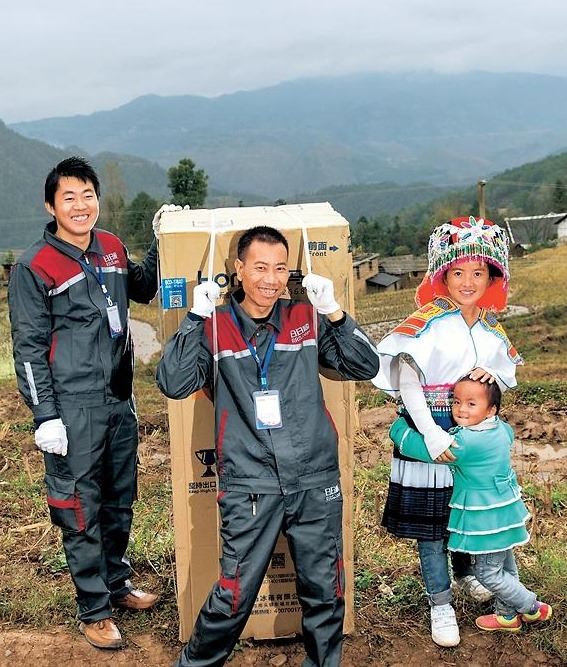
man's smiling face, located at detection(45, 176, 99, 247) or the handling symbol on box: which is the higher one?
man's smiling face, located at detection(45, 176, 99, 247)

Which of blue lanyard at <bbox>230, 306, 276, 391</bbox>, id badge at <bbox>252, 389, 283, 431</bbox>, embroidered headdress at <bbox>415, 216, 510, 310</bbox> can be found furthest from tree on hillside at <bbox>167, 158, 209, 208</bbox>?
id badge at <bbox>252, 389, 283, 431</bbox>

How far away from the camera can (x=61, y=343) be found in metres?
3.44

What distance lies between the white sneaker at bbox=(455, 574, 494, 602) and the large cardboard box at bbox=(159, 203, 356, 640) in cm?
63

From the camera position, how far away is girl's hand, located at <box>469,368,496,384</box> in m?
3.34

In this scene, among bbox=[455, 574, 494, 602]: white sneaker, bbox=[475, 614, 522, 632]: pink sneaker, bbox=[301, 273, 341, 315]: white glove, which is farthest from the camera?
bbox=[455, 574, 494, 602]: white sneaker

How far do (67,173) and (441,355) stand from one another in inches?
71.9

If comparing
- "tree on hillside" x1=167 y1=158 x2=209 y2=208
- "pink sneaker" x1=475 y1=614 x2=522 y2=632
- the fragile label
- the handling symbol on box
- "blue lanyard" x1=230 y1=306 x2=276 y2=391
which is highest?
"tree on hillside" x1=167 y1=158 x2=209 y2=208

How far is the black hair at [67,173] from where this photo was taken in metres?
3.47

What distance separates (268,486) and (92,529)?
1.02 m

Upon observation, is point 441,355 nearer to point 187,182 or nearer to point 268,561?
point 268,561

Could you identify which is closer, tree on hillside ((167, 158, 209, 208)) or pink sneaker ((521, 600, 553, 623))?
pink sneaker ((521, 600, 553, 623))

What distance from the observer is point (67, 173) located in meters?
3.47

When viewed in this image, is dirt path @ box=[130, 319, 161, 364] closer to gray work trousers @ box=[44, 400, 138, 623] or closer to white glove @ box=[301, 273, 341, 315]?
gray work trousers @ box=[44, 400, 138, 623]

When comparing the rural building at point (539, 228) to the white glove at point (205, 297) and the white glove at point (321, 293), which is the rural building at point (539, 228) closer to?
the white glove at point (321, 293)
